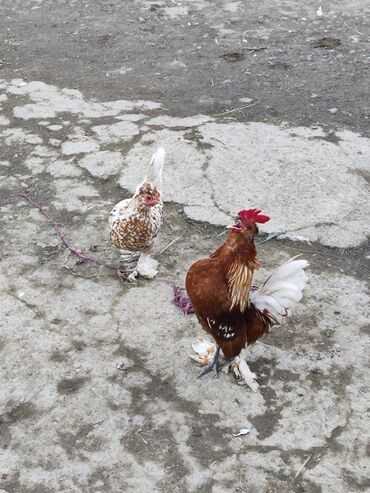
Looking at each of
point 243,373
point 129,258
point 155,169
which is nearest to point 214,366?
point 243,373

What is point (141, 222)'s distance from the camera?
12.7 feet

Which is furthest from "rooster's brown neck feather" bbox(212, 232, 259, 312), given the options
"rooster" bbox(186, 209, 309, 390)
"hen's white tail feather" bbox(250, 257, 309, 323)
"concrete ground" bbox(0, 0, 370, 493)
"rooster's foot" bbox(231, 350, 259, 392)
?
"concrete ground" bbox(0, 0, 370, 493)

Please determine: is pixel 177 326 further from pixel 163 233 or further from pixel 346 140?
pixel 346 140

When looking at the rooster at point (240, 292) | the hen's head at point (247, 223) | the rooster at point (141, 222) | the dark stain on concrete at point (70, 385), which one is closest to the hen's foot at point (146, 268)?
the rooster at point (141, 222)

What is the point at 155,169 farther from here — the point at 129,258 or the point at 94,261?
the point at 94,261

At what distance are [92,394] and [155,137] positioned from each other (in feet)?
8.92

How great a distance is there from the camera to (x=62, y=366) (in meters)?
3.41

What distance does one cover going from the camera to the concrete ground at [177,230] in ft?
9.86

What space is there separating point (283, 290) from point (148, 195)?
46.3 inches

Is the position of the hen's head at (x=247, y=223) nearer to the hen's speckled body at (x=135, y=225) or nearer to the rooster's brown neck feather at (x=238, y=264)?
the rooster's brown neck feather at (x=238, y=264)

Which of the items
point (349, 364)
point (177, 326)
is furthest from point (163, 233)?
point (349, 364)

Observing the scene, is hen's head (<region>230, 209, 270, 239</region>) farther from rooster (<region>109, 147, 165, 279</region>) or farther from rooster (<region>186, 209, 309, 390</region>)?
rooster (<region>109, 147, 165, 279</region>)

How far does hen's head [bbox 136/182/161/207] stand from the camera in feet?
12.7

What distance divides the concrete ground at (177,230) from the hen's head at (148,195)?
0.48m
